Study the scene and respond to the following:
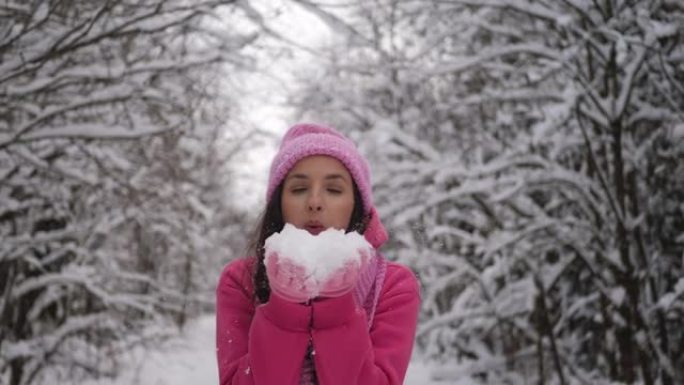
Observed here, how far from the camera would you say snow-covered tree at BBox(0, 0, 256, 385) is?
9.27ft

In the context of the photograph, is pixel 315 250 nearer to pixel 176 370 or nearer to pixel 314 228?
pixel 314 228

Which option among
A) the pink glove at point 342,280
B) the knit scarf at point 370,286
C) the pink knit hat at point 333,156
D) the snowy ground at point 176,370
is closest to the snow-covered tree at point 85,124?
the snowy ground at point 176,370

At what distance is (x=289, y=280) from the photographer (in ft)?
3.59

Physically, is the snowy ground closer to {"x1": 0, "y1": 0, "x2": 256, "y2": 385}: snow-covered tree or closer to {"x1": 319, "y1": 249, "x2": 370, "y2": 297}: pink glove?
{"x1": 0, "y1": 0, "x2": 256, "y2": 385}: snow-covered tree

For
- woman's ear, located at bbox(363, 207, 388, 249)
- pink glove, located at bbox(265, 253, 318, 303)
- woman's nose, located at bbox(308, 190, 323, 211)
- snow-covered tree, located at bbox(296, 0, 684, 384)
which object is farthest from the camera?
snow-covered tree, located at bbox(296, 0, 684, 384)

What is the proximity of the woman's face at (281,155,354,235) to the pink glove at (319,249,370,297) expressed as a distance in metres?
0.22

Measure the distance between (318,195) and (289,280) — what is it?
298mm

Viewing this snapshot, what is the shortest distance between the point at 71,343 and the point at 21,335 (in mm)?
514

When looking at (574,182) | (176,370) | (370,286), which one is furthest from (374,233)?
(176,370)

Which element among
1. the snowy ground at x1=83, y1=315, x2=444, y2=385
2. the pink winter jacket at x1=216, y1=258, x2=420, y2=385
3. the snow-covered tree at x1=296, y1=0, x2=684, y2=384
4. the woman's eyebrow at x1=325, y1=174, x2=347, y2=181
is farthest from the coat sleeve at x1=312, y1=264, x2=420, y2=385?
the snowy ground at x1=83, y1=315, x2=444, y2=385

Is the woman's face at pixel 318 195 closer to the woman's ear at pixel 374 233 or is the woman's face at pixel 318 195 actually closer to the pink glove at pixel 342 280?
the woman's ear at pixel 374 233

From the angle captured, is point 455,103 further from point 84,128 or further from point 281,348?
point 281,348

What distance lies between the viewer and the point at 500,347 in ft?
24.6

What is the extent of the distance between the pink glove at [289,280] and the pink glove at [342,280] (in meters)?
0.02
